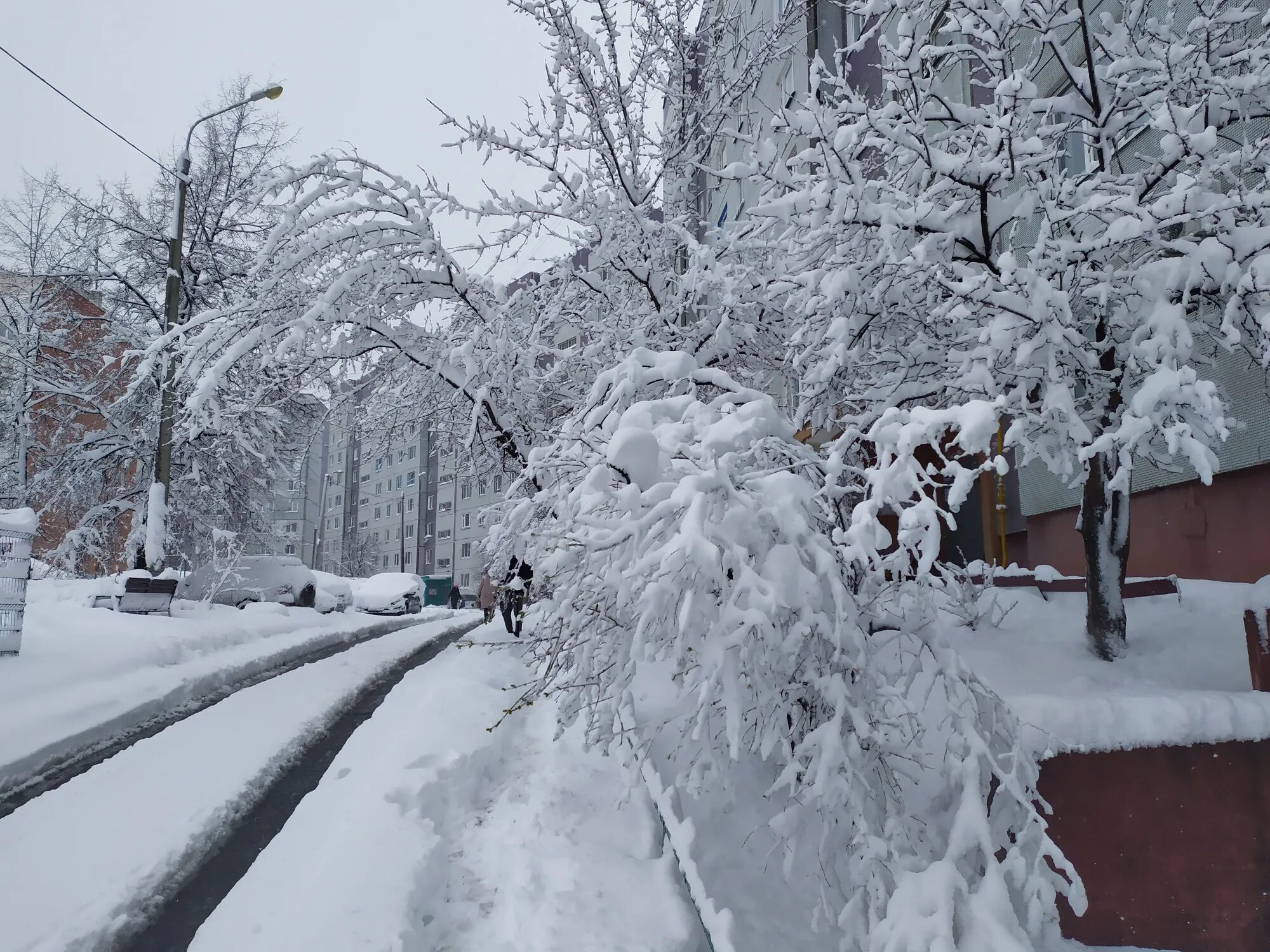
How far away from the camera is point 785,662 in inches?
133

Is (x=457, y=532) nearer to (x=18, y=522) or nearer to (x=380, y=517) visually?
(x=380, y=517)

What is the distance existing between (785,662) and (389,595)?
26894 mm

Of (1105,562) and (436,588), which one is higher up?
(1105,562)

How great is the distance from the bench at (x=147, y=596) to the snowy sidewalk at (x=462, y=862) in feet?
28.4

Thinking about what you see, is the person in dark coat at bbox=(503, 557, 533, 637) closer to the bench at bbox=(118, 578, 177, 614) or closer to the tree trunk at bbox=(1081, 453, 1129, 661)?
the tree trunk at bbox=(1081, 453, 1129, 661)

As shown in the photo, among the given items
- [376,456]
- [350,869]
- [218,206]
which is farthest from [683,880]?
[218,206]

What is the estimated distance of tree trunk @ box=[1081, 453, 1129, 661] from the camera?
507 cm

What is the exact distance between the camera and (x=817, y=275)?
15.3ft

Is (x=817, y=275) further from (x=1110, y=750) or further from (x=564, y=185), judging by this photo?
(x=564, y=185)

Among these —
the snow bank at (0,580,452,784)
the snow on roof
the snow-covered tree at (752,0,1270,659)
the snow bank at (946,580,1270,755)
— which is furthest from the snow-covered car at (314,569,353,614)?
the snow-covered tree at (752,0,1270,659)

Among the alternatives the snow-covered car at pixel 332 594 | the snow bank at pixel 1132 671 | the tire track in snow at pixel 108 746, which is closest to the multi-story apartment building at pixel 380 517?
the snow-covered car at pixel 332 594

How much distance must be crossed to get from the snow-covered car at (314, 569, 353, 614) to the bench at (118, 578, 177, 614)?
32.7ft

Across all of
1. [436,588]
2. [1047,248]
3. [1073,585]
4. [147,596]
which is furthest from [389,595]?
[1047,248]

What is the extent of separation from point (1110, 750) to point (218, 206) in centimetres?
1936
